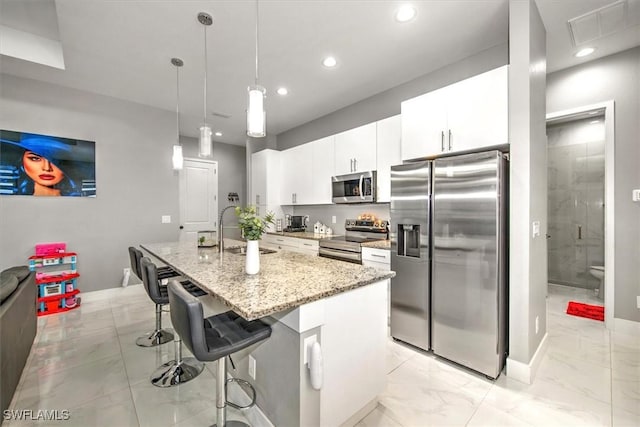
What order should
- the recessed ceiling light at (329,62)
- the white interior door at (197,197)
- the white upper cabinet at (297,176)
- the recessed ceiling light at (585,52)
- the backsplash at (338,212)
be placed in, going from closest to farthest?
the recessed ceiling light at (585,52)
the recessed ceiling light at (329,62)
the backsplash at (338,212)
the white upper cabinet at (297,176)
the white interior door at (197,197)

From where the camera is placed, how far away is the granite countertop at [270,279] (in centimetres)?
116

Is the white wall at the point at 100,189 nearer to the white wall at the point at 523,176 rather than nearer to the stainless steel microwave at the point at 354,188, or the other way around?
the stainless steel microwave at the point at 354,188

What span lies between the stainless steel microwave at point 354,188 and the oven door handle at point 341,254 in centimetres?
74

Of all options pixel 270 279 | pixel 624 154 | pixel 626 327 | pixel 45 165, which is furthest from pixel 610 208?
pixel 45 165

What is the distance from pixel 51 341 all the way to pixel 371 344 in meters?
3.16

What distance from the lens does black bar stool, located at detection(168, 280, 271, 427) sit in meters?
1.16

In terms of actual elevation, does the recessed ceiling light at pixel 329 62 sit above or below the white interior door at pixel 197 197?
above

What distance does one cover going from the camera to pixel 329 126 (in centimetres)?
449

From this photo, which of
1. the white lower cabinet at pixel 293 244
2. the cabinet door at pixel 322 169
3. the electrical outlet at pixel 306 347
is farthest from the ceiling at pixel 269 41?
the electrical outlet at pixel 306 347

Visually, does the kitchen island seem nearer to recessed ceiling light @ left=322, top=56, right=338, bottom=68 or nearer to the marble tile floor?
the marble tile floor

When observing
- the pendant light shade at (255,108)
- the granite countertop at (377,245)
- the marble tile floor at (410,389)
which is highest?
the pendant light shade at (255,108)

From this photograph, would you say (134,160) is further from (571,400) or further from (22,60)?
(571,400)

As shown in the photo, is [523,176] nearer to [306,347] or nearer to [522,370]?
[522,370]

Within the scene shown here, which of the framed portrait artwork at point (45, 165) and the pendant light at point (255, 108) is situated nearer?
the pendant light at point (255, 108)
